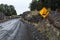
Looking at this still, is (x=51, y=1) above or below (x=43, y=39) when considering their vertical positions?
above

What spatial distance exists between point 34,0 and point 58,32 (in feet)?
210

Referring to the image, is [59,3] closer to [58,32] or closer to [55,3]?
[55,3]

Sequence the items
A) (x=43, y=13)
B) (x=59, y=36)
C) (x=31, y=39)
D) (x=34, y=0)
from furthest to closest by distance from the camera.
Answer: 1. (x=34, y=0)
2. (x=43, y=13)
3. (x=31, y=39)
4. (x=59, y=36)

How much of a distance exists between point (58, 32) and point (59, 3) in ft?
48.6

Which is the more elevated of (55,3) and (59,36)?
(55,3)

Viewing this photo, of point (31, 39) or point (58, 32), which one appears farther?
point (31, 39)

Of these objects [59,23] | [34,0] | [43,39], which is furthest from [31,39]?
[34,0]

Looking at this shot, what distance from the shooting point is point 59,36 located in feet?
53.3

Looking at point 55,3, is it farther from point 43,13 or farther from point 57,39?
point 57,39

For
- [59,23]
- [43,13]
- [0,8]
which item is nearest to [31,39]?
[43,13]

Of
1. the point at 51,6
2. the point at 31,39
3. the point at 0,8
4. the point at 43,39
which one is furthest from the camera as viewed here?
the point at 0,8

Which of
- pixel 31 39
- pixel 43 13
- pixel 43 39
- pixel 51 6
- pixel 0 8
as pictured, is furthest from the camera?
pixel 0 8

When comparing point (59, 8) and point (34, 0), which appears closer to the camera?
point (59, 8)

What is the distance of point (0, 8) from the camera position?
14238 centimetres
